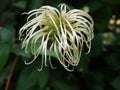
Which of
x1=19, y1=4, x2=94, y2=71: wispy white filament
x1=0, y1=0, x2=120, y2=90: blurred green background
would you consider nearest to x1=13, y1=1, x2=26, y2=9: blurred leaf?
x1=0, y1=0, x2=120, y2=90: blurred green background

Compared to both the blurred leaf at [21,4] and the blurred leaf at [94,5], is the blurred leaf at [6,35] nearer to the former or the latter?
the blurred leaf at [21,4]

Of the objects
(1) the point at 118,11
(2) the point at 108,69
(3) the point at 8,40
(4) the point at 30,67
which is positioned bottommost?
(2) the point at 108,69

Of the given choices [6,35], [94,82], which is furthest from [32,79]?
[94,82]

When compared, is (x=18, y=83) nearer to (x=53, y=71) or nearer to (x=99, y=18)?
(x=53, y=71)

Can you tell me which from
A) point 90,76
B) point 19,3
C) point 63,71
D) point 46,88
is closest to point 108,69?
point 90,76

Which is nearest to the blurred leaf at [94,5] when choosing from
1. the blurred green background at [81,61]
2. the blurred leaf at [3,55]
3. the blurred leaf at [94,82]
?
the blurred green background at [81,61]

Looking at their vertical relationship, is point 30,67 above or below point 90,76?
above

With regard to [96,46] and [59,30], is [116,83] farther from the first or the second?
[59,30]

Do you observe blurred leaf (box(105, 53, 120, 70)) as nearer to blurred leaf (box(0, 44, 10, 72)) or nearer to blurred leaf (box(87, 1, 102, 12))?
blurred leaf (box(87, 1, 102, 12))
